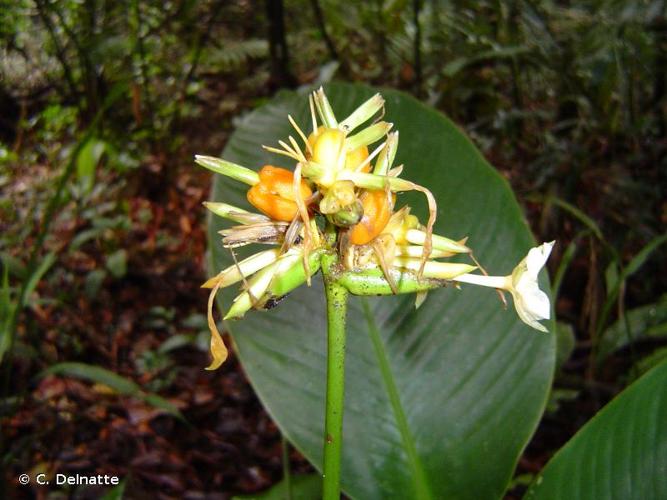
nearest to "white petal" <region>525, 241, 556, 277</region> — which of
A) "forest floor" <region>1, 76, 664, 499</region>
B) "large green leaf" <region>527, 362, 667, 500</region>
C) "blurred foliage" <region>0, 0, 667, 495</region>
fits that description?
"large green leaf" <region>527, 362, 667, 500</region>

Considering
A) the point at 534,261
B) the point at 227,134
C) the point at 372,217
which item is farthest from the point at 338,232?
the point at 227,134

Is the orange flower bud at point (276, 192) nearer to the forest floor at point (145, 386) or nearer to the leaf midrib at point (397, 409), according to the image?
the leaf midrib at point (397, 409)

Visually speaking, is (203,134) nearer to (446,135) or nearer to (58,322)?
(58,322)

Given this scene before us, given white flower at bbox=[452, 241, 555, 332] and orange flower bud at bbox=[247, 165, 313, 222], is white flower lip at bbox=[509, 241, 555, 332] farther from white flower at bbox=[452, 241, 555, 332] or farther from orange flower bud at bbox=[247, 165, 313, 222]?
orange flower bud at bbox=[247, 165, 313, 222]

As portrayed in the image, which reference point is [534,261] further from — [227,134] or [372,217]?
[227,134]

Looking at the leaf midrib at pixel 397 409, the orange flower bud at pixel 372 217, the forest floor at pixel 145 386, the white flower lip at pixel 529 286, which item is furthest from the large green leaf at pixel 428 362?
the forest floor at pixel 145 386

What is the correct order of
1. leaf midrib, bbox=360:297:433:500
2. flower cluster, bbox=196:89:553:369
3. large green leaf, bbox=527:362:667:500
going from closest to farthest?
1. flower cluster, bbox=196:89:553:369
2. large green leaf, bbox=527:362:667:500
3. leaf midrib, bbox=360:297:433:500

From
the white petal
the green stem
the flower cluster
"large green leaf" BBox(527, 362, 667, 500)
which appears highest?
the flower cluster

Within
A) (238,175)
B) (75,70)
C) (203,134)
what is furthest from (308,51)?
(238,175)
